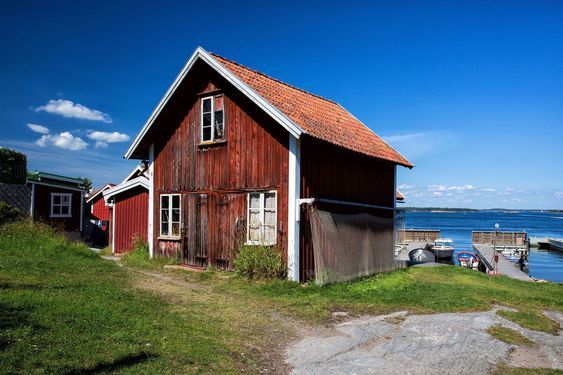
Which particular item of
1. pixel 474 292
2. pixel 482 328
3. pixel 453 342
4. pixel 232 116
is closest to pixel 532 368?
pixel 453 342

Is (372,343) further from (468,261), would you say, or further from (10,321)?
(468,261)

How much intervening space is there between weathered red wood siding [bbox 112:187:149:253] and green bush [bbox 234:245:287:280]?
336 inches

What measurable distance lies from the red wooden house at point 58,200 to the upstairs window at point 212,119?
52.8ft

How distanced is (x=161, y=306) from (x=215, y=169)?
22.0ft

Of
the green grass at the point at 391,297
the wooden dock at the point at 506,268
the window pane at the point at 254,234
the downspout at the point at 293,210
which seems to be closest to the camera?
the green grass at the point at 391,297

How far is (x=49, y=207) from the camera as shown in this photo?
27.9 m

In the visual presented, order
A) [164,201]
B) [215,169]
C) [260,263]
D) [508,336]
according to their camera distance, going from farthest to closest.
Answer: [164,201] → [215,169] → [260,263] → [508,336]

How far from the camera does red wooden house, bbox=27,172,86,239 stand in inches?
1068

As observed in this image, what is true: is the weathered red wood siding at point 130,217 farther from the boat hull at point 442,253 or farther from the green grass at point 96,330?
the boat hull at point 442,253

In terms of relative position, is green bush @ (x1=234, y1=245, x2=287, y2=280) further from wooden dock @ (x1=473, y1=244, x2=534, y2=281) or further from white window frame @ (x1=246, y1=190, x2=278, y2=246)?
wooden dock @ (x1=473, y1=244, x2=534, y2=281)

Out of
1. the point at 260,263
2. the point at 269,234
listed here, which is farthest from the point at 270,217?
the point at 260,263

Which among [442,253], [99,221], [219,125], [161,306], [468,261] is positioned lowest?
[468,261]

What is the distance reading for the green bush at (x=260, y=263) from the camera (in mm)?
13094

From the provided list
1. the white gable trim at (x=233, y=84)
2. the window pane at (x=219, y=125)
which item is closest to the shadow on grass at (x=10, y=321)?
the white gable trim at (x=233, y=84)
